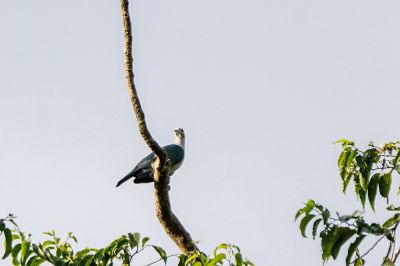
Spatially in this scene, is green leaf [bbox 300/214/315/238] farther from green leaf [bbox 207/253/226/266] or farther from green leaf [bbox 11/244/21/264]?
green leaf [bbox 11/244/21/264]

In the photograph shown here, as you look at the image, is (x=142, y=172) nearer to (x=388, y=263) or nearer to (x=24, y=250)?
(x=24, y=250)

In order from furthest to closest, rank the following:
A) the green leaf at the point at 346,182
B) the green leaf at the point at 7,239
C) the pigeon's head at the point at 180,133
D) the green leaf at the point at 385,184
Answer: the pigeon's head at the point at 180,133, the green leaf at the point at 7,239, the green leaf at the point at 346,182, the green leaf at the point at 385,184

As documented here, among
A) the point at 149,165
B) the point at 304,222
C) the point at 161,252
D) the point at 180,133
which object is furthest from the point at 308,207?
the point at 180,133

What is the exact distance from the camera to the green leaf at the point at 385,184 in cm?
384

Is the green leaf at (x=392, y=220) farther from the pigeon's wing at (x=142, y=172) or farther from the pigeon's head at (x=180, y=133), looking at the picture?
the pigeon's head at (x=180, y=133)

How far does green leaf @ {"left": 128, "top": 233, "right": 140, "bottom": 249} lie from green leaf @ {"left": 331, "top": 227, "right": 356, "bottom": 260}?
1.38m

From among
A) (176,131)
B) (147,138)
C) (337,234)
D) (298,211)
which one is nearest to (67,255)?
(147,138)

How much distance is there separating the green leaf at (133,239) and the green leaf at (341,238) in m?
1.38

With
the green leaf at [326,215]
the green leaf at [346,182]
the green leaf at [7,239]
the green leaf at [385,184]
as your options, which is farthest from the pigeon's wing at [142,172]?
the green leaf at [326,215]

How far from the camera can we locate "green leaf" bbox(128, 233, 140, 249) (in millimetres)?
4281

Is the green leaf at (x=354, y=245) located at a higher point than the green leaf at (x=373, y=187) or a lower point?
lower

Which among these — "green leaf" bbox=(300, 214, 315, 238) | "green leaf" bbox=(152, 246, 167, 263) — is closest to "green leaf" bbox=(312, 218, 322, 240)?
"green leaf" bbox=(300, 214, 315, 238)

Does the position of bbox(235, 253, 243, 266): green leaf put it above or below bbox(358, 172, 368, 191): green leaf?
below

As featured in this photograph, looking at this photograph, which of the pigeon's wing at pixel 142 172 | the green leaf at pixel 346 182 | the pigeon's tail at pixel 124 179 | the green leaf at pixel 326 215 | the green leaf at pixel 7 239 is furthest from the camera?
the pigeon's tail at pixel 124 179
